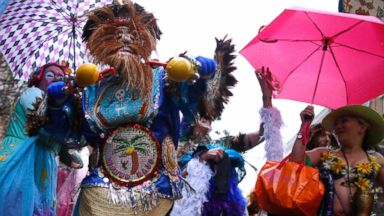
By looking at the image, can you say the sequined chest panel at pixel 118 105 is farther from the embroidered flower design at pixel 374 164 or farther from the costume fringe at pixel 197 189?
the embroidered flower design at pixel 374 164

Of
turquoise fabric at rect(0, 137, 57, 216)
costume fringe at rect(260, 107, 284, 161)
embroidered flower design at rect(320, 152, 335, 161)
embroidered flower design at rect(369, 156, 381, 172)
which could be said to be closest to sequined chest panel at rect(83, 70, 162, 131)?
turquoise fabric at rect(0, 137, 57, 216)

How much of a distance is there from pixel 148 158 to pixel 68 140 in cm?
59

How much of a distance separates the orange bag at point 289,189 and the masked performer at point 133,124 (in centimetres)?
70

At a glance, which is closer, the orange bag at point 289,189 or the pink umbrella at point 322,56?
the orange bag at point 289,189

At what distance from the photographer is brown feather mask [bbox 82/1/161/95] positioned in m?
3.81

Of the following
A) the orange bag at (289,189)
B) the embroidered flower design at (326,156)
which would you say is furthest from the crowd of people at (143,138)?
the orange bag at (289,189)

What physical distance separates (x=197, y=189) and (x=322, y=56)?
137 cm

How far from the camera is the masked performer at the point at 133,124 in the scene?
3678mm

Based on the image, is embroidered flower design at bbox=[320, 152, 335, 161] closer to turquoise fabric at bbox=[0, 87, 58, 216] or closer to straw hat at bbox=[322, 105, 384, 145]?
straw hat at bbox=[322, 105, 384, 145]

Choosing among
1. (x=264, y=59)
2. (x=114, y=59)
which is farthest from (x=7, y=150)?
(x=264, y=59)

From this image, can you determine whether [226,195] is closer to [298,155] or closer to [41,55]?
[298,155]

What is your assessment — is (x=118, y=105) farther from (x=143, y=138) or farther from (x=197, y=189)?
(x=197, y=189)

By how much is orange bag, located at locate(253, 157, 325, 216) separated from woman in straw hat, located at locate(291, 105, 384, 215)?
14 centimetres

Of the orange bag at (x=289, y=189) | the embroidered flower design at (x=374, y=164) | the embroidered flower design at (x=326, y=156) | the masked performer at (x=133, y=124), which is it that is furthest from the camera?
the embroidered flower design at (x=326, y=156)
